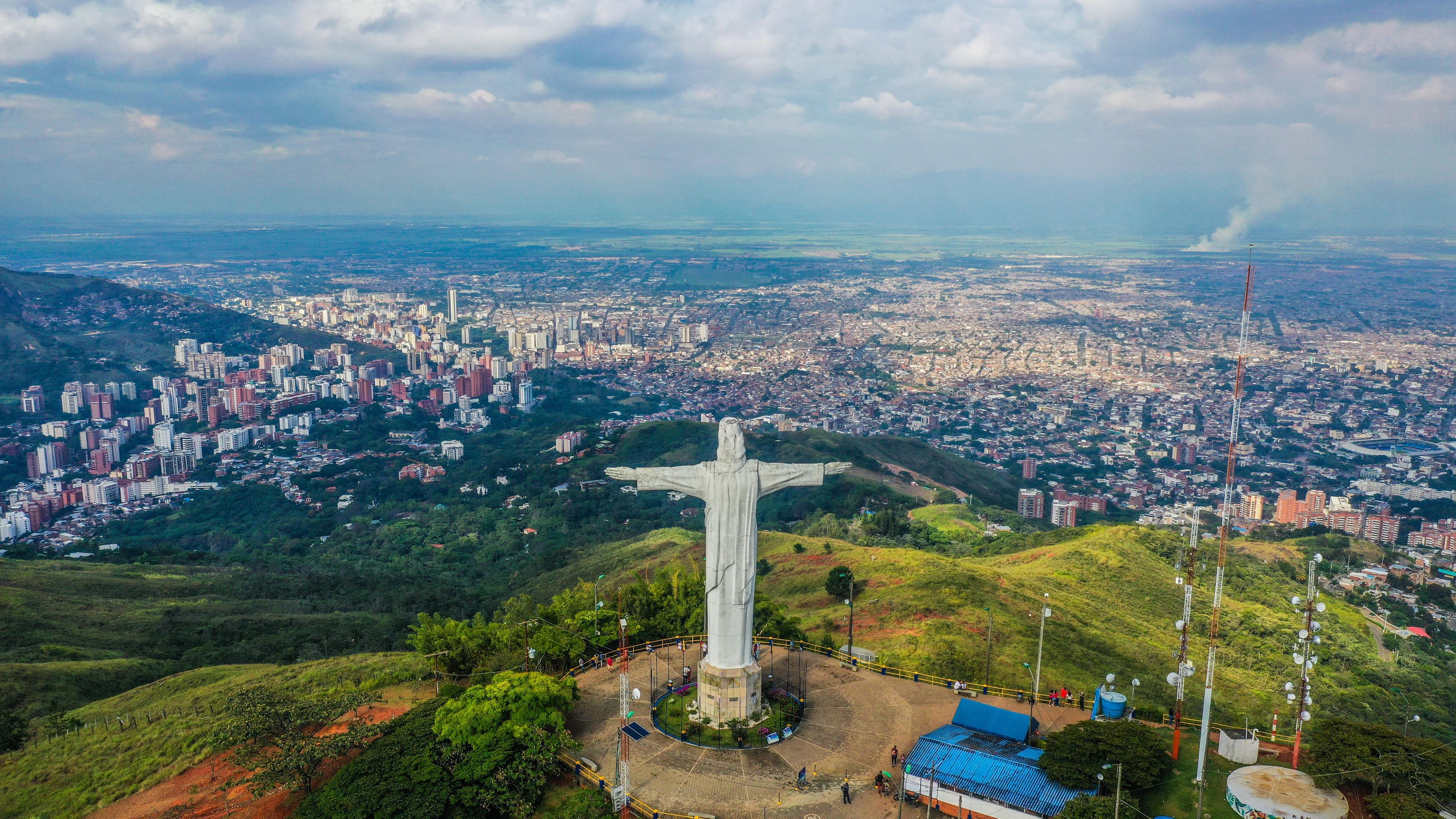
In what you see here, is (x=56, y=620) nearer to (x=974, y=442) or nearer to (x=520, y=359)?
(x=974, y=442)

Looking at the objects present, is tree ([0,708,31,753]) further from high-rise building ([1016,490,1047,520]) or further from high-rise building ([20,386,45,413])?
high-rise building ([20,386,45,413])

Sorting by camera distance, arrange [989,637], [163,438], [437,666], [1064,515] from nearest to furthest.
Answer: [437,666], [989,637], [1064,515], [163,438]

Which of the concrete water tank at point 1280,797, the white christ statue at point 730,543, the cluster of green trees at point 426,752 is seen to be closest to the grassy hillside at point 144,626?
the cluster of green trees at point 426,752

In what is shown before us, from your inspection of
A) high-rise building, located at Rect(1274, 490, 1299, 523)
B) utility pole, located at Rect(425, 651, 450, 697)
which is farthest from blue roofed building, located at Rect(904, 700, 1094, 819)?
high-rise building, located at Rect(1274, 490, 1299, 523)

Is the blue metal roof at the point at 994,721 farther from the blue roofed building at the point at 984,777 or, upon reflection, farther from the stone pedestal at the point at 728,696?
the stone pedestal at the point at 728,696

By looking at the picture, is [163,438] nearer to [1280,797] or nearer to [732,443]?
[732,443]

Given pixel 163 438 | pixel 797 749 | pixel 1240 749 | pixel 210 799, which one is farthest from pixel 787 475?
pixel 163 438

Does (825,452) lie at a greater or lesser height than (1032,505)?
greater
